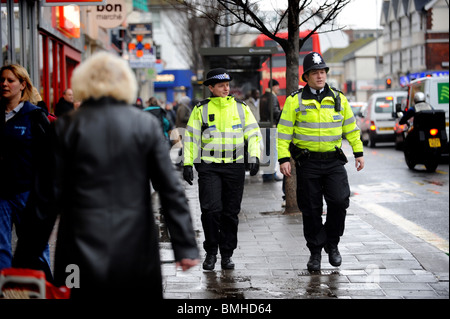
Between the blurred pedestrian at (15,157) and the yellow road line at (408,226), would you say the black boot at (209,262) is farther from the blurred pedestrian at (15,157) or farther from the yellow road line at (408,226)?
the yellow road line at (408,226)

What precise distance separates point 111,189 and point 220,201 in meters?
3.74

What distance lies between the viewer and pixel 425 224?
32.7 feet

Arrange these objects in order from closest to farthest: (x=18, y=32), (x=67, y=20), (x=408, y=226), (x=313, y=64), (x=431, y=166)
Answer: (x=313, y=64)
(x=408, y=226)
(x=18, y=32)
(x=431, y=166)
(x=67, y=20)

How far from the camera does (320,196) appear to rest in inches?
273

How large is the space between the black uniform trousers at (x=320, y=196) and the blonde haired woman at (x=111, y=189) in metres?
3.44

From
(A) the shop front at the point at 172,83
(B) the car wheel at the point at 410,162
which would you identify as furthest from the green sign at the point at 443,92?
(A) the shop front at the point at 172,83

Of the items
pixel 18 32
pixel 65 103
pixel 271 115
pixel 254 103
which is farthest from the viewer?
pixel 254 103

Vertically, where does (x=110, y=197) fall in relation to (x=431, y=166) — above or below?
above

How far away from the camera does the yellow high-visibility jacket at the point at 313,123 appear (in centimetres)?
684

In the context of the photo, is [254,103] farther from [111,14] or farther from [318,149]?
[318,149]

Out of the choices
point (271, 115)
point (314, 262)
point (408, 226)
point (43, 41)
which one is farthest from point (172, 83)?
point (314, 262)

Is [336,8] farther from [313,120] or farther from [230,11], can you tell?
[313,120]

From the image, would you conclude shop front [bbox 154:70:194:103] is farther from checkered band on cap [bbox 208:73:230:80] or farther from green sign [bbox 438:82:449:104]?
checkered band on cap [bbox 208:73:230:80]
